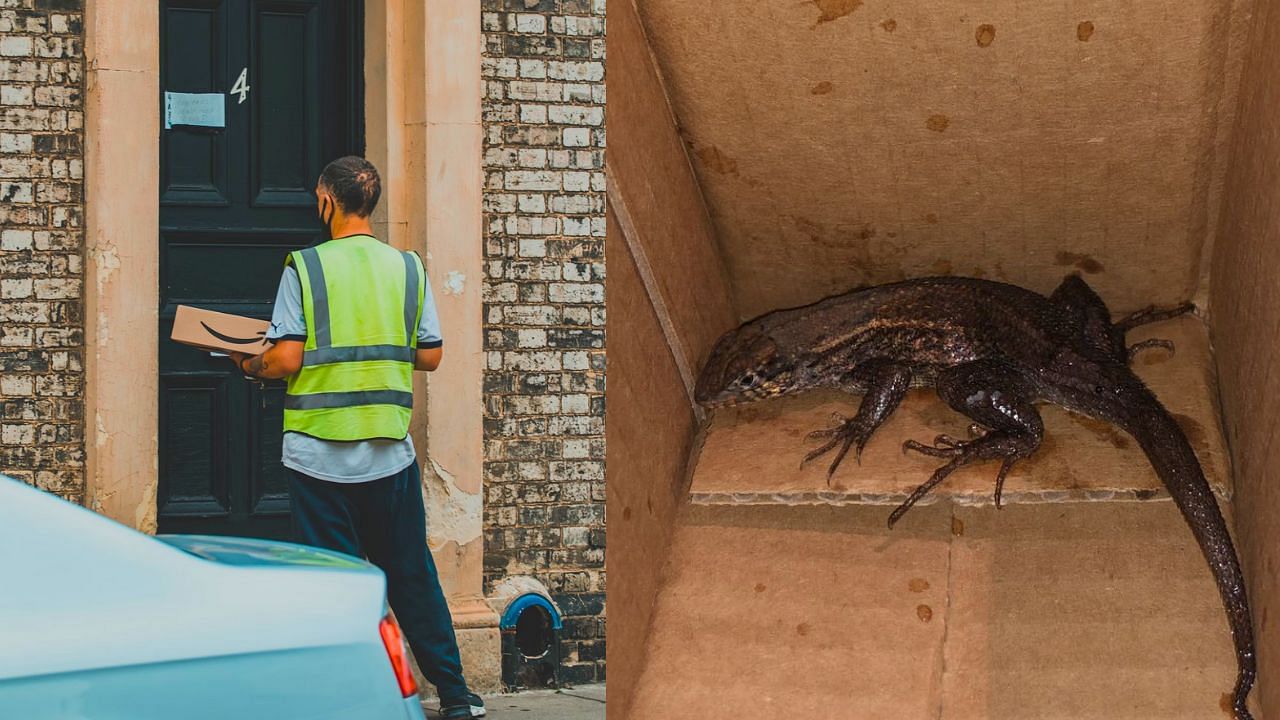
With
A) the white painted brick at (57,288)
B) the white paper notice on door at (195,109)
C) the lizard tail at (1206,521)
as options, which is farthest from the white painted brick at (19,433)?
the lizard tail at (1206,521)

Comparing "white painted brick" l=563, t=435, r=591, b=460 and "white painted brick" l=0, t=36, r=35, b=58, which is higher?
"white painted brick" l=0, t=36, r=35, b=58

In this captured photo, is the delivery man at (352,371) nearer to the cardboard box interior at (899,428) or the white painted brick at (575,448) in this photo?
the white painted brick at (575,448)

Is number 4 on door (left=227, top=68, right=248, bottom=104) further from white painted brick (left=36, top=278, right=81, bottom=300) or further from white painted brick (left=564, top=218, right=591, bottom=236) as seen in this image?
white painted brick (left=564, top=218, right=591, bottom=236)

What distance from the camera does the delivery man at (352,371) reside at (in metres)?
4.41

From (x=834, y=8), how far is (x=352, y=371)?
3086 millimetres

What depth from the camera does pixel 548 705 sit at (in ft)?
19.0

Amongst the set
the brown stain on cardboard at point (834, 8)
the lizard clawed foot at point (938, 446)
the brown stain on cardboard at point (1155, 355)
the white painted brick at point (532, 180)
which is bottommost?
the lizard clawed foot at point (938, 446)

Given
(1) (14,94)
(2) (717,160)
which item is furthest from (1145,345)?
(1) (14,94)

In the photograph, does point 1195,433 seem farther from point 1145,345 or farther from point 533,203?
point 533,203

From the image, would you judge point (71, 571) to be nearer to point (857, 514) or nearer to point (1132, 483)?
point (857, 514)

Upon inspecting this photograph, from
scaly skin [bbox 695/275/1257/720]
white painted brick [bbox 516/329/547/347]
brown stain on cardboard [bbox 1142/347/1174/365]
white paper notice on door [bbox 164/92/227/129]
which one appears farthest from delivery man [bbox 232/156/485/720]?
brown stain on cardboard [bbox 1142/347/1174/365]

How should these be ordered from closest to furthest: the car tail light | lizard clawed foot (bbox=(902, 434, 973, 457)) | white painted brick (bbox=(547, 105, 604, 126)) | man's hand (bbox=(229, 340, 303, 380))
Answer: lizard clawed foot (bbox=(902, 434, 973, 457)) → the car tail light → man's hand (bbox=(229, 340, 303, 380)) → white painted brick (bbox=(547, 105, 604, 126))

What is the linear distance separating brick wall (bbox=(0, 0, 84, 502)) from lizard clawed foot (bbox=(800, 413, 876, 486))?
4522mm

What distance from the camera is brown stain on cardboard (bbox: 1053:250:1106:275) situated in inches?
80.7
